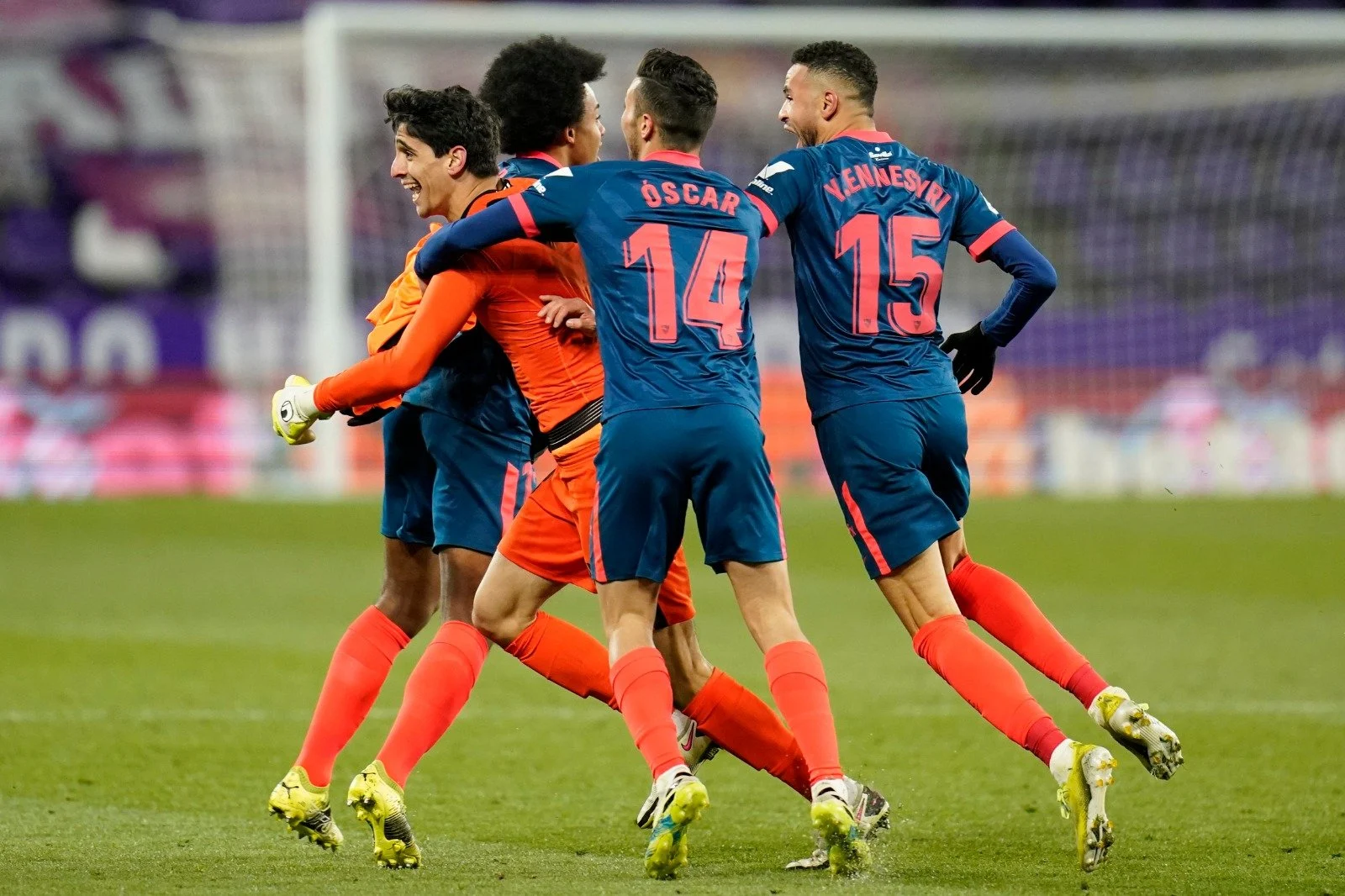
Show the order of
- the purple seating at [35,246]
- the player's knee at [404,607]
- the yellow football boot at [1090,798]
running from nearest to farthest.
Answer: the yellow football boot at [1090,798] → the player's knee at [404,607] → the purple seating at [35,246]

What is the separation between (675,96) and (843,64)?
658mm

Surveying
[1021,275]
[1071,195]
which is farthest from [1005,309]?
[1071,195]

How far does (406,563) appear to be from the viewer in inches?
201

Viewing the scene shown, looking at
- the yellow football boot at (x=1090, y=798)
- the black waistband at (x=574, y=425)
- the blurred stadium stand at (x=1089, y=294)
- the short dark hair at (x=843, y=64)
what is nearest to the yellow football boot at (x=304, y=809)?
the black waistband at (x=574, y=425)

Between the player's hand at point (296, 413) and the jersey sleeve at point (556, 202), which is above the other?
the jersey sleeve at point (556, 202)

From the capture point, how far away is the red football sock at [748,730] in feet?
15.8

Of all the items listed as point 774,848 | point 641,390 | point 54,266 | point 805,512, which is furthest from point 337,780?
point 54,266

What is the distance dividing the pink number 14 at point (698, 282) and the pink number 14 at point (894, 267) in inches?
16.9

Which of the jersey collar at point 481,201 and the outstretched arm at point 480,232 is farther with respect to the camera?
the jersey collar at point 481,201

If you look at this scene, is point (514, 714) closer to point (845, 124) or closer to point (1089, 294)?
point (845, 124)

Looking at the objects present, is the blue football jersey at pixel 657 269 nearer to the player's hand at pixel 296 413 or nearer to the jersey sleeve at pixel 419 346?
the jersey sleeve at pixel 419 346

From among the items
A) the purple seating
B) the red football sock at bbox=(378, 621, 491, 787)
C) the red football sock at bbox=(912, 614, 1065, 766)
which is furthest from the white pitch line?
the purple seating

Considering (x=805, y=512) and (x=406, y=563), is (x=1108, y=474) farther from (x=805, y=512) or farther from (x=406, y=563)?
(x=406, y=563)

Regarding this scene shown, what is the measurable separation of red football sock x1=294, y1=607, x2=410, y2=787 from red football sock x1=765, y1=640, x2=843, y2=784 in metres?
1.15
